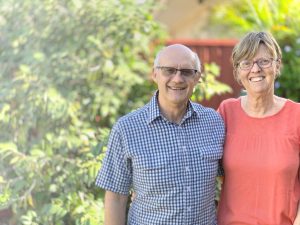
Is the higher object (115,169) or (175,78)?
(175,78)

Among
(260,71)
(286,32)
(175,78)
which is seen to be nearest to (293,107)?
(260,71)

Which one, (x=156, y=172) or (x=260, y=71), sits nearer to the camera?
(x=156, y=172)

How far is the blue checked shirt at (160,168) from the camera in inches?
95.5

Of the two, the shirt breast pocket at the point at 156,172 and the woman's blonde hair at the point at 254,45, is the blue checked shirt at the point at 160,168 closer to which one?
the shirt breast pocket at the point at 156,172

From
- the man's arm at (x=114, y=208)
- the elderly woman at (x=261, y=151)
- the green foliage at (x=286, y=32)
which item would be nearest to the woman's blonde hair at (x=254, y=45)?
the elderly woman at (x=261, y=151)

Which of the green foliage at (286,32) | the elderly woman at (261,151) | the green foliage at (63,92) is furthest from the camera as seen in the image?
the green foliage at (286,32)

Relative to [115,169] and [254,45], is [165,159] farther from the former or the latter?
[254,45]

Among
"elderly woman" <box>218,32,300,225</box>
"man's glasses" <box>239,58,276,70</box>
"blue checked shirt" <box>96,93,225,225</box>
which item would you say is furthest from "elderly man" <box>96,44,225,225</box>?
"man's glasses" <box>239,58,276,70</box>

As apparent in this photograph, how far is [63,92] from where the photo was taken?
455 centimetres

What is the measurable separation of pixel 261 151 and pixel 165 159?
43 cm

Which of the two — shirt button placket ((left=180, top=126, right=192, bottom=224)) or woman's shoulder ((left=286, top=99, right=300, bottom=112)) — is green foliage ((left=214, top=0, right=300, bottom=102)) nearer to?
woman's shoulder ((left=286, top=99, right=300, bottom=112))

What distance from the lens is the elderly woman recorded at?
2.52 metres

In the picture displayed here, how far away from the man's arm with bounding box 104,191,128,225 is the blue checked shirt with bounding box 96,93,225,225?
0.03 m

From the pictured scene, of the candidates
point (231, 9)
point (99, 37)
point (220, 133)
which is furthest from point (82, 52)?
point (231, 9)
